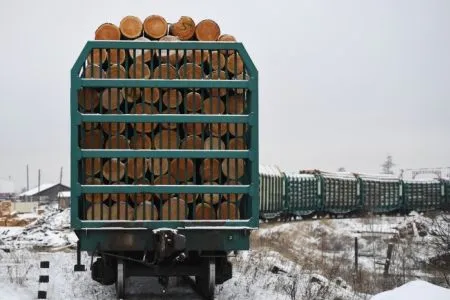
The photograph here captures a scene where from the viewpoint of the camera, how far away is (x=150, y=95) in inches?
303

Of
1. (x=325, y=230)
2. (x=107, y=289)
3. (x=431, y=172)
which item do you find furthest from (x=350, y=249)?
(x=431, y=172)

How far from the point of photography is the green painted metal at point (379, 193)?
40.2m

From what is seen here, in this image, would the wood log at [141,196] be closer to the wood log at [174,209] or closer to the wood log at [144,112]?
the wood log at [174,209]

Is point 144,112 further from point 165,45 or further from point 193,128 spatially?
point 165,45

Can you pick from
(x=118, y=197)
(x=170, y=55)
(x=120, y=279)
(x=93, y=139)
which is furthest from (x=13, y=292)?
(x=170, y=55)

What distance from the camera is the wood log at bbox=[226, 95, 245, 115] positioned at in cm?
780

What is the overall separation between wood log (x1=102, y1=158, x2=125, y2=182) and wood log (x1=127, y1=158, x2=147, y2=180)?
0.10 meters

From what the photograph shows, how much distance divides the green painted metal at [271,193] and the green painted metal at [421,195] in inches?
497

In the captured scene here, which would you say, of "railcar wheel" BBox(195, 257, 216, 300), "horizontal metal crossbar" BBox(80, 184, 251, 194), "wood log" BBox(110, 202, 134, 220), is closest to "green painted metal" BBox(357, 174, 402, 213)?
"railcar wheel" BBox(195, 257, 216, 300)

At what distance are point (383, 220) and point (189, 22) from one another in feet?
102

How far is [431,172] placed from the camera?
59.7 m

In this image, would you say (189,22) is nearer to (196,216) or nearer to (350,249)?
(196,216)

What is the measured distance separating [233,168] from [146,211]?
48.2 inches

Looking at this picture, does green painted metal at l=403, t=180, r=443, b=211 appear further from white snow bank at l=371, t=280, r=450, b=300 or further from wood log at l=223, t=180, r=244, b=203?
white snow bank at l=371, t=280, r=450, b=300
